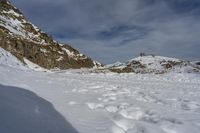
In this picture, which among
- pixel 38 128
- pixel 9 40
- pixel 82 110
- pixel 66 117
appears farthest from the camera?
pixel 9 40

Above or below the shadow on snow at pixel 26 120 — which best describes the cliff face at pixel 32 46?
above

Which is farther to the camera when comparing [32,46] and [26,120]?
[32,46]

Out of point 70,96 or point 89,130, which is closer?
point 89,130

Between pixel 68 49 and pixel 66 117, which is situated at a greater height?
pixel 68 49

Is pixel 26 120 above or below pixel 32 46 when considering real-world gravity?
below

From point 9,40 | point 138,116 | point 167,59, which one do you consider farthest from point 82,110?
point 167,59

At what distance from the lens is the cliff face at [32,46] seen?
61938 millimetres

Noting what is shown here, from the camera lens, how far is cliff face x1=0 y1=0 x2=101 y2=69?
61938 millimetres

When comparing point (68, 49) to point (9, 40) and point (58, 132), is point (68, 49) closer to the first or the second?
point (9, 40)

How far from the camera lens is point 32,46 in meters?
68.6

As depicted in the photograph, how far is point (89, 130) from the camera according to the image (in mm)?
4715

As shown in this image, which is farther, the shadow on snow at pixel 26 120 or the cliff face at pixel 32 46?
the cliff face at pixel 32 46

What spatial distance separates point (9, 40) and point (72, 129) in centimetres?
5867

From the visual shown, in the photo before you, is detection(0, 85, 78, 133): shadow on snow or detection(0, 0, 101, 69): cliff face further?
detection(0, 0, 101, 69): cliff face
